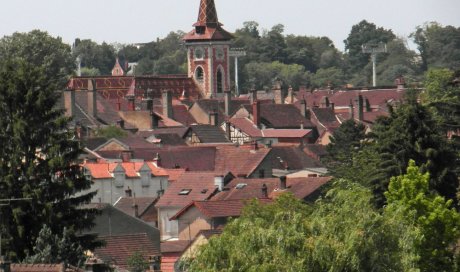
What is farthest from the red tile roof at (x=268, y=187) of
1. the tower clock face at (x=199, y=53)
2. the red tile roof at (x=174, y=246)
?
the tower clock face at (x=199, y=53)

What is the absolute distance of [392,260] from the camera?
134ft

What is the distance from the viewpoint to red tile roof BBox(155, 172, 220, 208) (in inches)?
2970

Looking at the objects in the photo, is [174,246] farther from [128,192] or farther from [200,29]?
[200,29]

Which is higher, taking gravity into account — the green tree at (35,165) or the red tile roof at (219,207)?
the green tree at (35,165)

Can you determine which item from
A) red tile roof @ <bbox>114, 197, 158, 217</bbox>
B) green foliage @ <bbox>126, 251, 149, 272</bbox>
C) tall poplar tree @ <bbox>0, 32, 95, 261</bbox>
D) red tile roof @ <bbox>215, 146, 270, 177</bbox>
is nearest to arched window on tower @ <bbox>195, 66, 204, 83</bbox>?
red tile roof @ <bbox>215, 146, 270, 177</bbox>

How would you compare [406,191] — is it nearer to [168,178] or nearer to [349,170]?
[349,170]

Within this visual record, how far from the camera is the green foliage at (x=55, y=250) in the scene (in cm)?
4197

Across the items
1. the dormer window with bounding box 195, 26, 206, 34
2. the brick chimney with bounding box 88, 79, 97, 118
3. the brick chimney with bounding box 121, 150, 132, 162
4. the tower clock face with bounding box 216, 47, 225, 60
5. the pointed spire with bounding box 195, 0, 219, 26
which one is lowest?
the brick chimney with bounding box 121, 150, 132, 162

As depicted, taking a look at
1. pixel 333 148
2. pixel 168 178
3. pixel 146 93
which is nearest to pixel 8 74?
pixel 168 178

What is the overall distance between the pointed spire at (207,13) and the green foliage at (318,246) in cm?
10976

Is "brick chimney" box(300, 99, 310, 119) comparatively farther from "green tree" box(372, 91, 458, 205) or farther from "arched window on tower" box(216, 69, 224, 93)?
"green tree" box(372, 91, 458, 205)

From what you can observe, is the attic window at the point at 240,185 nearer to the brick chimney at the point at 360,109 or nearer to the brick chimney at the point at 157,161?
the brick chimney at the point at 157,161

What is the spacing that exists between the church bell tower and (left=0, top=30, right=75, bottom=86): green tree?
945 centimetres

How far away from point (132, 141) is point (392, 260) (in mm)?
61068
